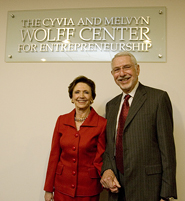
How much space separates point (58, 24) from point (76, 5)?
0.30 metres

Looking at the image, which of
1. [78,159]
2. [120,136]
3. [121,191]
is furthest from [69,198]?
[120,136]

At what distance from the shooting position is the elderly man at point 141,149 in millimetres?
1307

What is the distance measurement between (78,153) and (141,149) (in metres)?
0.51

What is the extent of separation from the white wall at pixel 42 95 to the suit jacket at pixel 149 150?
772 mm

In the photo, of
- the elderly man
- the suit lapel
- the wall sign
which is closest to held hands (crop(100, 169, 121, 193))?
the elderly man

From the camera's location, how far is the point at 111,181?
1.39 metres

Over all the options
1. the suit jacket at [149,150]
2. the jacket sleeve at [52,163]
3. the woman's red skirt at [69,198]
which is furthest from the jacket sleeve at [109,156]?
the jacket sleeve at [52,163]

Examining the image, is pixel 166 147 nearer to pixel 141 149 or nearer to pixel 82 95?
pixel 141 149

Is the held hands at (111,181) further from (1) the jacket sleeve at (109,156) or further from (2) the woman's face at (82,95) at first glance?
(2) the woman's face at (82,95)

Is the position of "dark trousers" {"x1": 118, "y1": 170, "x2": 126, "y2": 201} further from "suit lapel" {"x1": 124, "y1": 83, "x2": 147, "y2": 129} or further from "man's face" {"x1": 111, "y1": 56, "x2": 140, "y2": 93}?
"man's face" {"x1": 111, "y1": 56, "x2": 140, "y2": 93}

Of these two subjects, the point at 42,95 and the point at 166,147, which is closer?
the point at 166,147

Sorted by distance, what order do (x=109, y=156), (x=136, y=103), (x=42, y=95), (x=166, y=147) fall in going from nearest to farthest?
(x=166, y=147) → (x=136, y=103) → (x=109, y=156) → (x=42, y=95)

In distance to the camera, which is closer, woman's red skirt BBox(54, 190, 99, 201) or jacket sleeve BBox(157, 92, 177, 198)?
jacket sleeve BBox(157, 92, 177, 198)

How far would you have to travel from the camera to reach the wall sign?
216cm
